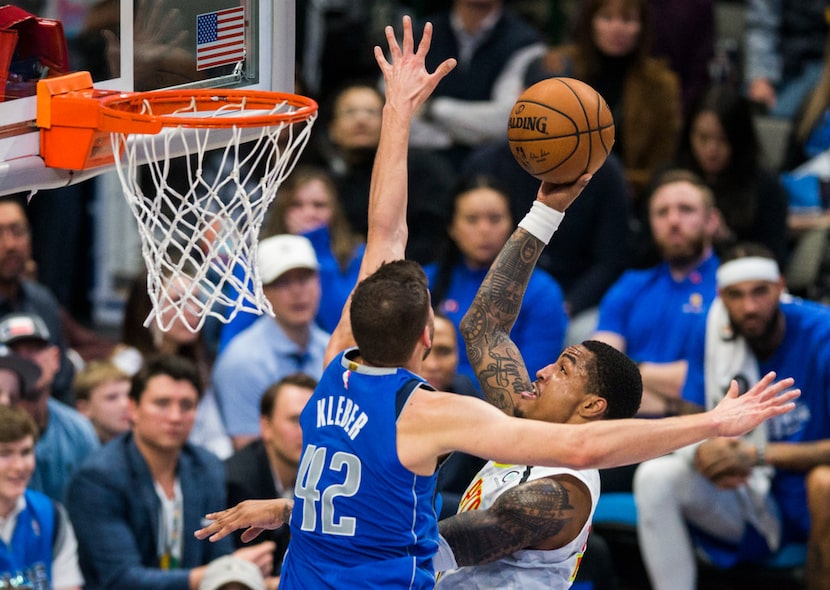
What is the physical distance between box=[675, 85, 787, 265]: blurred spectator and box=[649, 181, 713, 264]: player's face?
0.56 metres

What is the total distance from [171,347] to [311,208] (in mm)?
1244

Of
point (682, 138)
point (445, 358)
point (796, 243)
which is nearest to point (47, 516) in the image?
point (445, 358)

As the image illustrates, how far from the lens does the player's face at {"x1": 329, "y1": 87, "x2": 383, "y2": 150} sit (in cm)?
905

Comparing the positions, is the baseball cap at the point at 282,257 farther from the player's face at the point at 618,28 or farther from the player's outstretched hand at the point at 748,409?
the player's outstretched hand at the point at 748,409

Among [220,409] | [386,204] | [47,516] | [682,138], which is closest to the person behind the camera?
[386,204]

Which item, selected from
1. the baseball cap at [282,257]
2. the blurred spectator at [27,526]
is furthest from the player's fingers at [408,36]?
the baseball cap at [282,257]

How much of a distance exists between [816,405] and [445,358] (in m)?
1.97

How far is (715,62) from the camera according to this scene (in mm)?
10273

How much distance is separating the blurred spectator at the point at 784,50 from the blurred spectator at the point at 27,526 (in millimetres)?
6264

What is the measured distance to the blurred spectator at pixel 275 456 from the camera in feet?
22.6

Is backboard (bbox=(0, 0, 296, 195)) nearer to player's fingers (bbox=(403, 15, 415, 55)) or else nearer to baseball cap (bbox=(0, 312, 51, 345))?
player's fingers (bbox=(403, 15, 415, 55))

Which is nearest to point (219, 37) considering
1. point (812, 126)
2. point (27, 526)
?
point (27, 526)

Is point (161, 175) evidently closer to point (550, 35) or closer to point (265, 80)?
point (265, 80)

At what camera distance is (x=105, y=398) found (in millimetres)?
7828
